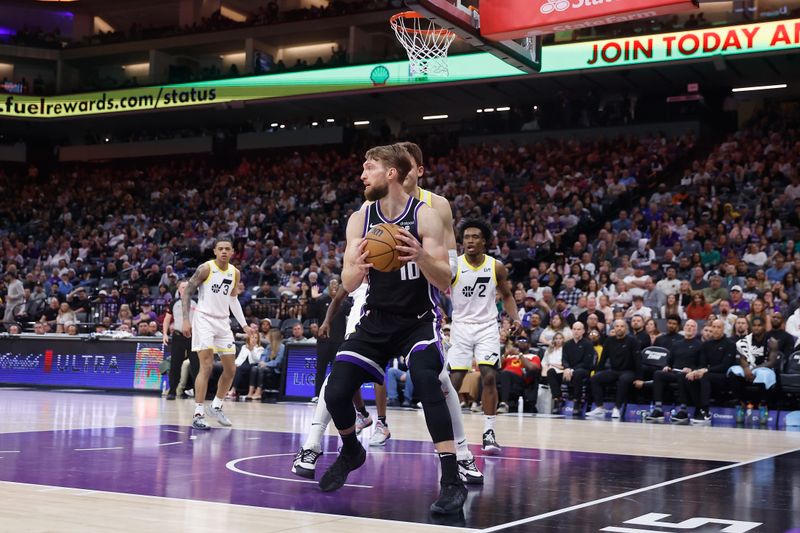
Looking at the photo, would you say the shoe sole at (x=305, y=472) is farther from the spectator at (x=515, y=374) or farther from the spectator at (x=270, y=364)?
the spectator at (x=270, y=364)

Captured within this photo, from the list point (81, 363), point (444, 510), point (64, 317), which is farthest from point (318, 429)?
point (64, 317)

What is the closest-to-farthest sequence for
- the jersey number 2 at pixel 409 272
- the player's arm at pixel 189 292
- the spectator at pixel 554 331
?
the jersey number 2 at pixel 409 272, the player's arm at pixel 189 292, the spectator at pixel 554 331

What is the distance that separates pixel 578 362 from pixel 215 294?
6330 mm

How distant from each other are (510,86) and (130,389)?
15141 millimetres

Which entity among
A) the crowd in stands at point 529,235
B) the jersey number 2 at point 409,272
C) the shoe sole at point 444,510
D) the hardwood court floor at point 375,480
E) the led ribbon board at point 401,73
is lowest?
the hardwood court floor at point 375,480

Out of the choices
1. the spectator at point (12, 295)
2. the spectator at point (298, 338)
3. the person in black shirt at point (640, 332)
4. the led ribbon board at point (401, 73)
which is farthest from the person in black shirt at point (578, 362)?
the spectator at point (12, 295)

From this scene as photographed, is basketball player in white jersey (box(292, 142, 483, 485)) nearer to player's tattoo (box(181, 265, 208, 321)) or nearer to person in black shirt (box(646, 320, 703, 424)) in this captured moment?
player's tattoo (box(181, 265, 208, 321))

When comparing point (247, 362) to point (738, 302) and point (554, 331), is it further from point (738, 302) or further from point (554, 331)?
point (738, 302)

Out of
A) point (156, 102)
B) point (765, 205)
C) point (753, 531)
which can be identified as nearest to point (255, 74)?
point (156, 102)

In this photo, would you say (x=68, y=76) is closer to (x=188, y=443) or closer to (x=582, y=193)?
(x=582, y=193)

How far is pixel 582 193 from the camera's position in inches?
905

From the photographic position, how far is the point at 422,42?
13492 millimetres

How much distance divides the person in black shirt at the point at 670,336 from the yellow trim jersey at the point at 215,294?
6.81m

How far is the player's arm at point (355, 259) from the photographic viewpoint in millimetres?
5242
